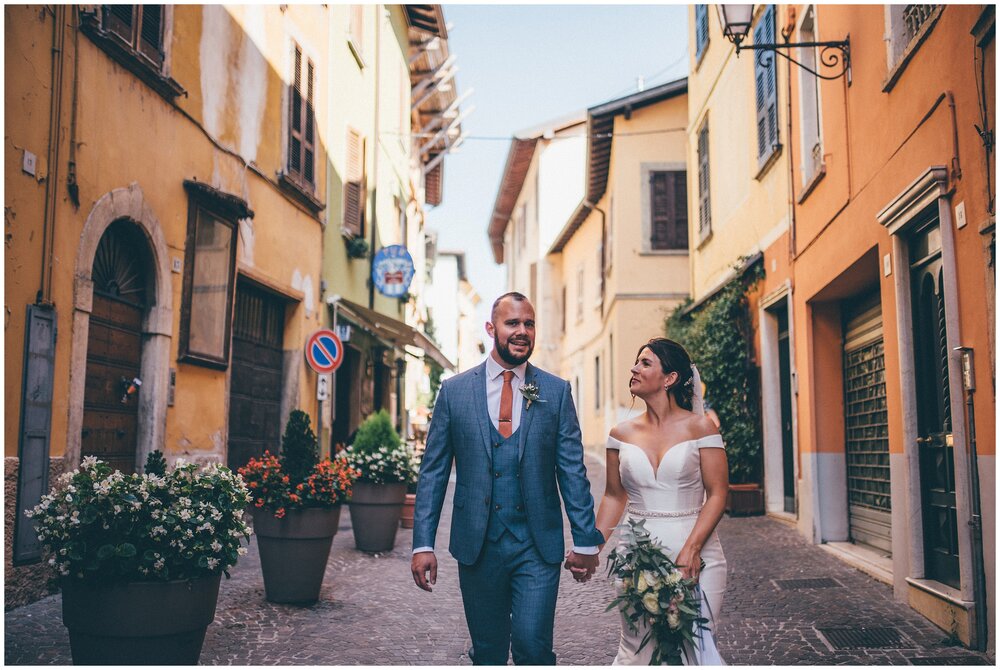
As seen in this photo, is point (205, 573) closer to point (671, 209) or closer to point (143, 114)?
point (143, 114)

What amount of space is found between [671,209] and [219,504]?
16307 mm

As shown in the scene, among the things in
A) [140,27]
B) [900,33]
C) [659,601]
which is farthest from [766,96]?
[659,601]

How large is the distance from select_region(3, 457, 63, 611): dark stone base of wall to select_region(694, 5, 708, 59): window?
39.1ft

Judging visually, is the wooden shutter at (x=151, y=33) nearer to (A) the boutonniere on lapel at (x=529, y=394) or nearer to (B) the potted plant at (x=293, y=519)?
(B) the potted plant at (x=293, y=519)

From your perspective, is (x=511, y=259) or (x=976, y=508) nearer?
(x=976, y=508)

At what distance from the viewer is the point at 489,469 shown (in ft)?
12.5

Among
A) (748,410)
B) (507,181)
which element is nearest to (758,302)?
(748,410)

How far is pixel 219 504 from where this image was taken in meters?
4.65

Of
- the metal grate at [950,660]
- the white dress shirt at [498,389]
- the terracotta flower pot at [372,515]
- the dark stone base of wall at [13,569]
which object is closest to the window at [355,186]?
the terracotta flower pot at [372,515]

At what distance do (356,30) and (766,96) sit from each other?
24.6ft

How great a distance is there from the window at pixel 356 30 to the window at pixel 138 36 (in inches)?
274

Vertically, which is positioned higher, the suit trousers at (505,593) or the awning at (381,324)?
the awning at (381,324)

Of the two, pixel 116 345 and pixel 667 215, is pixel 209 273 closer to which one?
pixel 116 345

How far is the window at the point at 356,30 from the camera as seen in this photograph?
601 inches
